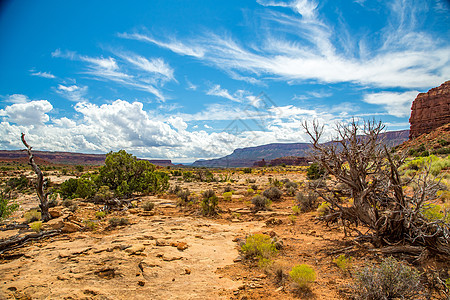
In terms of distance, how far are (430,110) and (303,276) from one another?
322 ft

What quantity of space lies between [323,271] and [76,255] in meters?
7.22

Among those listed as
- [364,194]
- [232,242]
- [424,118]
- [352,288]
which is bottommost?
[232,242]

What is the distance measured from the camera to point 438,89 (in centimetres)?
7750

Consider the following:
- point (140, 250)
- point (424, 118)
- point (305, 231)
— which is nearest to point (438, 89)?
point (424, 118)

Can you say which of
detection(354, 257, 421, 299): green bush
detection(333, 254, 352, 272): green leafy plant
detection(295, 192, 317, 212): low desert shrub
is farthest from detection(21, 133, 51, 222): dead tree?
detection(295, 192, 317, 212): low desert shrub

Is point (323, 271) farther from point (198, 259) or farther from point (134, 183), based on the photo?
point (134, 183)

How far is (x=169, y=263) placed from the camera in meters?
6.44

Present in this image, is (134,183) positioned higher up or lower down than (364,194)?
lower down

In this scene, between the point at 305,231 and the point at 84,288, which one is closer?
the point at 84,288

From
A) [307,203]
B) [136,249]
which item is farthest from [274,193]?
[136,249]

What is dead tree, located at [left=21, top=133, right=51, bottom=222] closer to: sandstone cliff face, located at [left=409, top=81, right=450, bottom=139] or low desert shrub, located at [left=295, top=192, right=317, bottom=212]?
low desert shrub, located at [left=295, top=192, right=317, bottom=212]

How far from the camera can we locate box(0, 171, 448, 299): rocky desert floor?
4906mm

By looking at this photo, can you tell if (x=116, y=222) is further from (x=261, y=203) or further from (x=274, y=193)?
(x=274, y=193)

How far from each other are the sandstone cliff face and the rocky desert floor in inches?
3137
